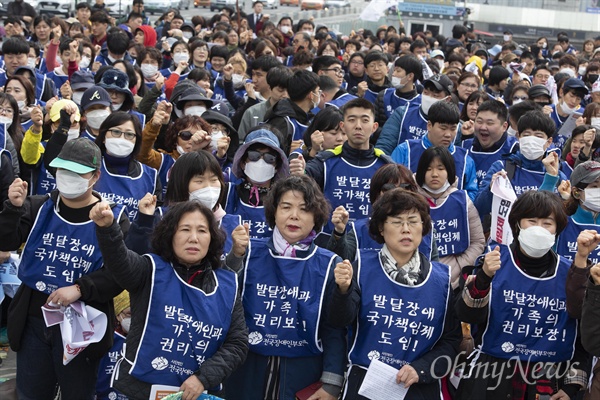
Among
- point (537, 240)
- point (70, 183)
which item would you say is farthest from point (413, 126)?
point (70, 183)

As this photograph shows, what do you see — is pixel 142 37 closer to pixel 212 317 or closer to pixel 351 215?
pixel 351 215

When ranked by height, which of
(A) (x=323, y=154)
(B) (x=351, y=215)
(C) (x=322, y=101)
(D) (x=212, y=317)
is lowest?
(D) (x=212, y=317)

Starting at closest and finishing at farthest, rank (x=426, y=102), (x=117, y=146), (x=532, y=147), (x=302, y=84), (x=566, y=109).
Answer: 1. (x=117, y=146)
2. (x=532, y=147)
3. (x=302, y=84)
4. (x=426, y=102)
5. (x=566, y=109)

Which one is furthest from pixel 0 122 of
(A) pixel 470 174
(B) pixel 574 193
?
(B) pixel 574 193

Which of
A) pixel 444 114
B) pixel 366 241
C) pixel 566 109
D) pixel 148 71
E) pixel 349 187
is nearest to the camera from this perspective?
pixel 366 241

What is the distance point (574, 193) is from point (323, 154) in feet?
6.11

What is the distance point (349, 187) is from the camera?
6.64 meters

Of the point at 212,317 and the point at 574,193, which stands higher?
the point at 574,193

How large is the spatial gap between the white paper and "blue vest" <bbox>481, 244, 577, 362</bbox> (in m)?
1.12

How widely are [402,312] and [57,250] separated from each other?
199cm

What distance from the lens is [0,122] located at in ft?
23.2

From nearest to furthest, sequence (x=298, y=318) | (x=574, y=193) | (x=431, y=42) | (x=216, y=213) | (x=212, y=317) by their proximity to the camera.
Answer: (x=212, y=317), (x=298, y=318), (x=216, y=213), (x=574, y=193), (x=431, y=42)

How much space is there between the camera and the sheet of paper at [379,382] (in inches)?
186

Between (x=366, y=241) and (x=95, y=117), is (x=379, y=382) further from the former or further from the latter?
(x=95, y=117)
